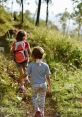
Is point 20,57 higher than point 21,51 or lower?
lower

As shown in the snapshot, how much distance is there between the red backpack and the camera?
956 cm

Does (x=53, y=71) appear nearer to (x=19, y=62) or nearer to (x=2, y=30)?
(x=19, y=62)

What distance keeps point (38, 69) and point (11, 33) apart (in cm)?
747

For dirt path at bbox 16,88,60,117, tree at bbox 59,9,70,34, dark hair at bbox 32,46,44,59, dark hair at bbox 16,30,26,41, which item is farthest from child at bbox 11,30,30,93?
tree at bbox 59,9,70,34

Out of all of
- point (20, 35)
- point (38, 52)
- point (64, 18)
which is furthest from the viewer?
point (64, 18)

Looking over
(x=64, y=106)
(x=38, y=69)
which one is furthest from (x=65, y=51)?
(x=38, y=69)

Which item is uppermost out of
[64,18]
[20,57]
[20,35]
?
[20,35]

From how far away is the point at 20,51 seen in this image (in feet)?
31.4

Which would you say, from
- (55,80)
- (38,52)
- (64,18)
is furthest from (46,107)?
(64,18)

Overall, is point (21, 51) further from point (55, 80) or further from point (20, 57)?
point (55, 80)

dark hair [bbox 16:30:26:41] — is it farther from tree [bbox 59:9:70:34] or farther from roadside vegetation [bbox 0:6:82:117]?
tree [bbox 59:9:70:34]

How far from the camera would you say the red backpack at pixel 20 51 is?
956 centimetres

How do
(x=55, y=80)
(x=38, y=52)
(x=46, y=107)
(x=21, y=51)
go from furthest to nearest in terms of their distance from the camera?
(x=55, y=80)
(x=21, y=51)
(x=46, y=107)
(x=38, y=52)

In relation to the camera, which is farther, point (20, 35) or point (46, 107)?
point (20, 35)
